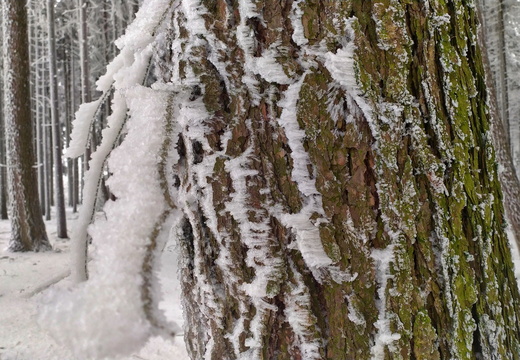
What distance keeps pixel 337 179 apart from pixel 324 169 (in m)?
0.03

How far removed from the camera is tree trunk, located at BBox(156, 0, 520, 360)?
662 mm

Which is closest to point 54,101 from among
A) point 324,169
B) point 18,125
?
point 18,125

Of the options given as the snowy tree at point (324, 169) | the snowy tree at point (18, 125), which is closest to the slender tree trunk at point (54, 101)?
the snowy tree at point (18, 125)

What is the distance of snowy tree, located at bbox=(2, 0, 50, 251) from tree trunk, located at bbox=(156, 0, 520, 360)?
7.48 meters

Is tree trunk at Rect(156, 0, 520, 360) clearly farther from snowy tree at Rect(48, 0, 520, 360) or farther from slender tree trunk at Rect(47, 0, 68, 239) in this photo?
slender tree trunk at Rect(47, 0, 68, 239)

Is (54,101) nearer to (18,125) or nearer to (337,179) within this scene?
(18,125)

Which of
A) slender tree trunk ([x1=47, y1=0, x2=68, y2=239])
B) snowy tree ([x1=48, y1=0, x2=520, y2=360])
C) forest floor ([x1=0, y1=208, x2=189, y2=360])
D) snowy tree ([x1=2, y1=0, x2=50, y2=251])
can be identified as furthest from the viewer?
slender tree trunk ([x1=47, y1=0, x2=68, y2=239])

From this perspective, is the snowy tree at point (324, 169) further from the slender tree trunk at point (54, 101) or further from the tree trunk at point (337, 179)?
the slender tree trunk at point (54, 101)

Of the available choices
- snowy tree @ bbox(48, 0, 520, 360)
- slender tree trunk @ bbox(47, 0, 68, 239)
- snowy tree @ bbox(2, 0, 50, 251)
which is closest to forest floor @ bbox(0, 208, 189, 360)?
snowy tree @ bbox(48, 0, 520, 360)

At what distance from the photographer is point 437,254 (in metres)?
0.68

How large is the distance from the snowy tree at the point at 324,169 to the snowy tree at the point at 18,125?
7442 mm

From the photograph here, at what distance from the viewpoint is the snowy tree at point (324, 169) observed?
659 millimetres

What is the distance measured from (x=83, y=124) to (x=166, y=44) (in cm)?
22

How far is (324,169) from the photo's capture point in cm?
67
